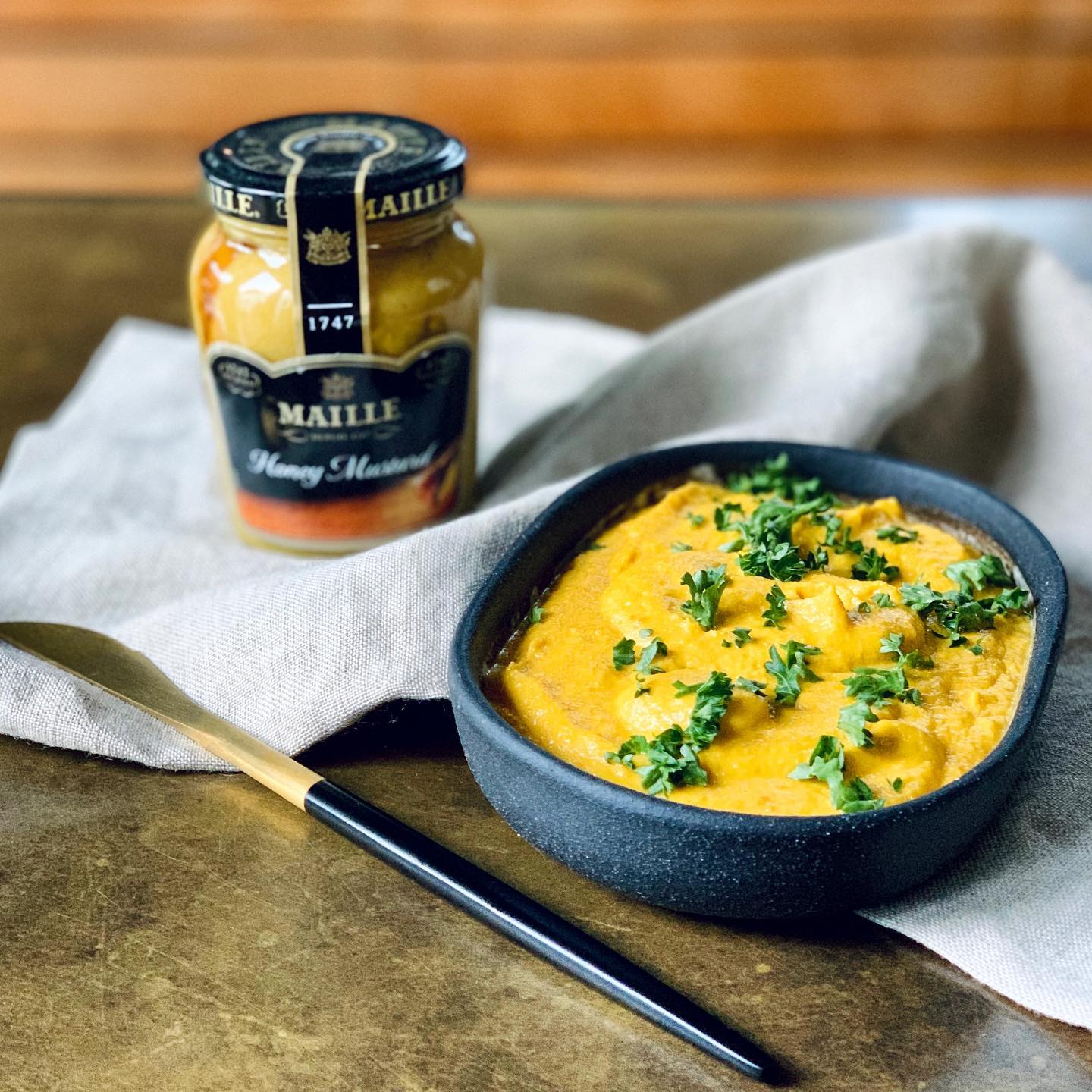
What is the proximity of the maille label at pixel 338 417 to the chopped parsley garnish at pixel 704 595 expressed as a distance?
37cm

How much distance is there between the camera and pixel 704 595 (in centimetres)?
104

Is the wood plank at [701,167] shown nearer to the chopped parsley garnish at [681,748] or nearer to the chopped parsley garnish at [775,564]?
the chopped parsley garnish at [775,564]

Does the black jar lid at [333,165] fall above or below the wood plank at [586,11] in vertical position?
above

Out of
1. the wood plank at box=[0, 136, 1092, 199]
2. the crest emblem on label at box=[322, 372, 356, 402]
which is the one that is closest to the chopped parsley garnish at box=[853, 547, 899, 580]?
the crest emblem on label at box=[322, 372, 356, 402]

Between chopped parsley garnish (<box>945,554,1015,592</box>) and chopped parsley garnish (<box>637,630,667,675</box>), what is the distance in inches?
9.8

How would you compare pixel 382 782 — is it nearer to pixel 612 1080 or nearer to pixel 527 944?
pixel 527 944

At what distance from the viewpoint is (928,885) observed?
3.10 feet

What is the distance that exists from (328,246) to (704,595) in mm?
457

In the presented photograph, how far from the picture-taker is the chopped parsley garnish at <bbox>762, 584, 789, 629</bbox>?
1.03 meters

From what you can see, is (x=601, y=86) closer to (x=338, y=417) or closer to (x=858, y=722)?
(x=338, y=417)

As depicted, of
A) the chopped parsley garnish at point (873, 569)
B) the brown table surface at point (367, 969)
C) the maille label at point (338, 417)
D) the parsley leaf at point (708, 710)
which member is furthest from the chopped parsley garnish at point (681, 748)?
the maille label at point (338, 417)

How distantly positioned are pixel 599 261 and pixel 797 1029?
4.71ft

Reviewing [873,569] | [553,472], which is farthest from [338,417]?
[873,569]

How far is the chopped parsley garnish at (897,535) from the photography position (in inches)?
45.6
